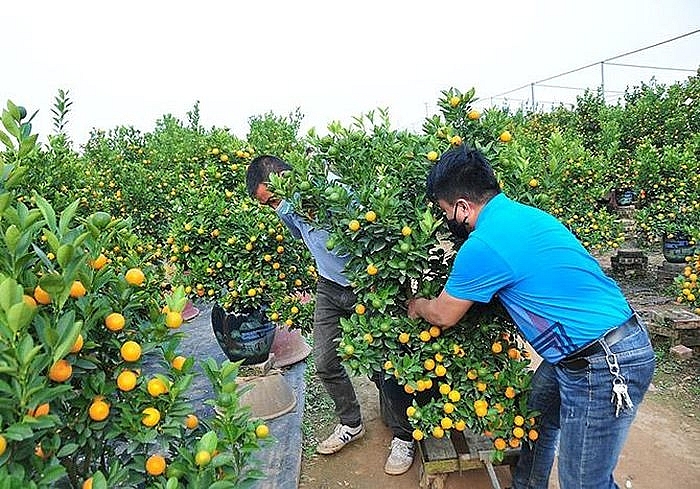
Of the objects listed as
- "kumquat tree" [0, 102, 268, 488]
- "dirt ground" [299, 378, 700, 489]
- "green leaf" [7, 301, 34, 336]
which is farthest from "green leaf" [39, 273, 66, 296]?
"dirt ground" [299, 378, 700, 489]

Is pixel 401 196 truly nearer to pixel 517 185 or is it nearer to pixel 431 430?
pixel 517 185

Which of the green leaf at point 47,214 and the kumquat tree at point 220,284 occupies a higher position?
the green leaf at point 47,214

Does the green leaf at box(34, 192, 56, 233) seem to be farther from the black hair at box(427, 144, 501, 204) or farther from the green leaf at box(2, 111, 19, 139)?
the black hair at box(427, 144, 501, 204)

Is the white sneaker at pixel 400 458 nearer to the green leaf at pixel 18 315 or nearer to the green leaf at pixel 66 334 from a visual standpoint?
the green leaf at pixel 66 334

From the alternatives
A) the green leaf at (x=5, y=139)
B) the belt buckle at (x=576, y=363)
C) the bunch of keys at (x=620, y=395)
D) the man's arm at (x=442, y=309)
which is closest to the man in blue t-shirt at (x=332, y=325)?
the man's arm at (x=442, y=309)

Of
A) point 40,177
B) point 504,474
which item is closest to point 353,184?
point 504,474

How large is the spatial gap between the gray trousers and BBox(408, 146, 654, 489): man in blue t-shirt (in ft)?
3.85

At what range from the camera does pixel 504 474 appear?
127 inches

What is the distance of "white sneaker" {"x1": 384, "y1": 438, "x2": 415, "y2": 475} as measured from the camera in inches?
131

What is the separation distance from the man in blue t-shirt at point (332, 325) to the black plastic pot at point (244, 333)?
2.70 ft

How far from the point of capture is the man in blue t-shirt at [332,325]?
3.26 metres

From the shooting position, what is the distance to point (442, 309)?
2344 millimetres

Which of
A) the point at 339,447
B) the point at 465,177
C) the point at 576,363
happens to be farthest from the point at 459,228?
the point at 339,447

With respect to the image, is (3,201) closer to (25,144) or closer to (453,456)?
(25,144)
